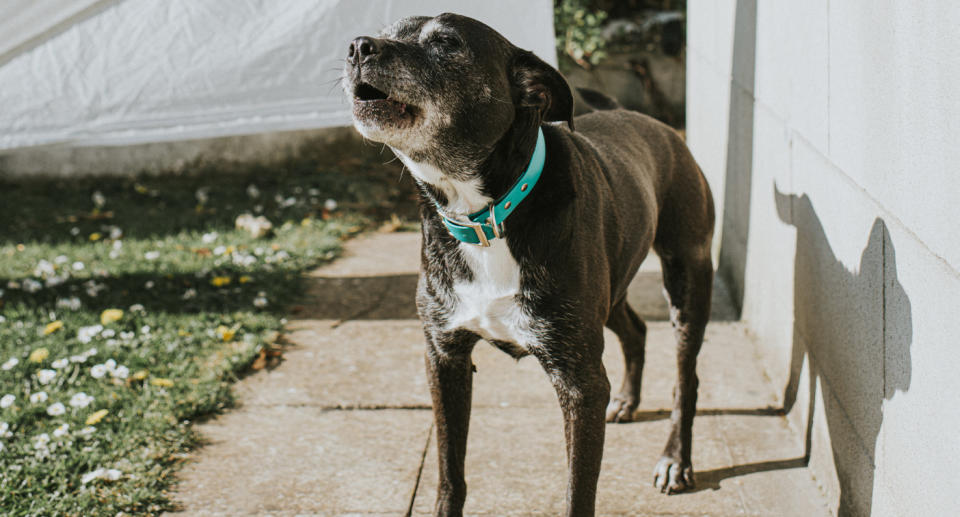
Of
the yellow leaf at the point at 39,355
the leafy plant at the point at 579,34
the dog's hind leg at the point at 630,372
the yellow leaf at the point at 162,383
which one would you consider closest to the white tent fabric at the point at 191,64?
the yellow leaf at the point at 39,355

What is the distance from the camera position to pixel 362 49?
2.35m

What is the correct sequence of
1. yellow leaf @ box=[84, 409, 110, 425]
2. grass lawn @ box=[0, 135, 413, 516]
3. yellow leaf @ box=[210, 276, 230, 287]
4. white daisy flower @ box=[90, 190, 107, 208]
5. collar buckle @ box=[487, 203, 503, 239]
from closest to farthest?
collar buckle @ box=[487, 203, 503, 239]
grass lawn @ box=[0, 135, 413, 516]
yellow leaf @ box=[84, 409, 110, 425]
yellow leaf @ box=[210, 276, 230, 287]
white daisy flower @ box=[90, 190, 107, 208]

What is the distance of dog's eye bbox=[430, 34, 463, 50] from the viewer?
8.31ft

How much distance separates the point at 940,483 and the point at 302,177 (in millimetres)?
6543

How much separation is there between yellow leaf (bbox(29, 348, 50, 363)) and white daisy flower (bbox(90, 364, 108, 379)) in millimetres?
309

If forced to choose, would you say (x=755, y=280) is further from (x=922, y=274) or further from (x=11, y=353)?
(x=11, y=353)

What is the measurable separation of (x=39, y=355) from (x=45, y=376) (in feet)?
0.91

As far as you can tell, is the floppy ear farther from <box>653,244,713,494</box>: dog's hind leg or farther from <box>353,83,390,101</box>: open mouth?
<box>653,244,713,494</box>: dog's hind leg

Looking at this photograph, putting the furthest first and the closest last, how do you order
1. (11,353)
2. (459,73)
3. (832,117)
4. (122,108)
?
(122,108) → (11,353) → (832,117) → (459,73)

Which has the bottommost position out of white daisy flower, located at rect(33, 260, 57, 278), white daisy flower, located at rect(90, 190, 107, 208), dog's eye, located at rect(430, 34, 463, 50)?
white daisy flower, located at rect(90, 190, 107, 208)

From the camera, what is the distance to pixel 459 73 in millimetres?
2512

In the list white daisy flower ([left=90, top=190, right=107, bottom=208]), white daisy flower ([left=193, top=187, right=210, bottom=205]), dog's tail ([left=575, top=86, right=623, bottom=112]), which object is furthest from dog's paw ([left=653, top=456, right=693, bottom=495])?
white daisy flower ([left=90, top=190, right=107, bottom=208])

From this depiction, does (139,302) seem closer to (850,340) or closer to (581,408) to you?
(581,408)

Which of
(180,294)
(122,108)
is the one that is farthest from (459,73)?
(180,294)
